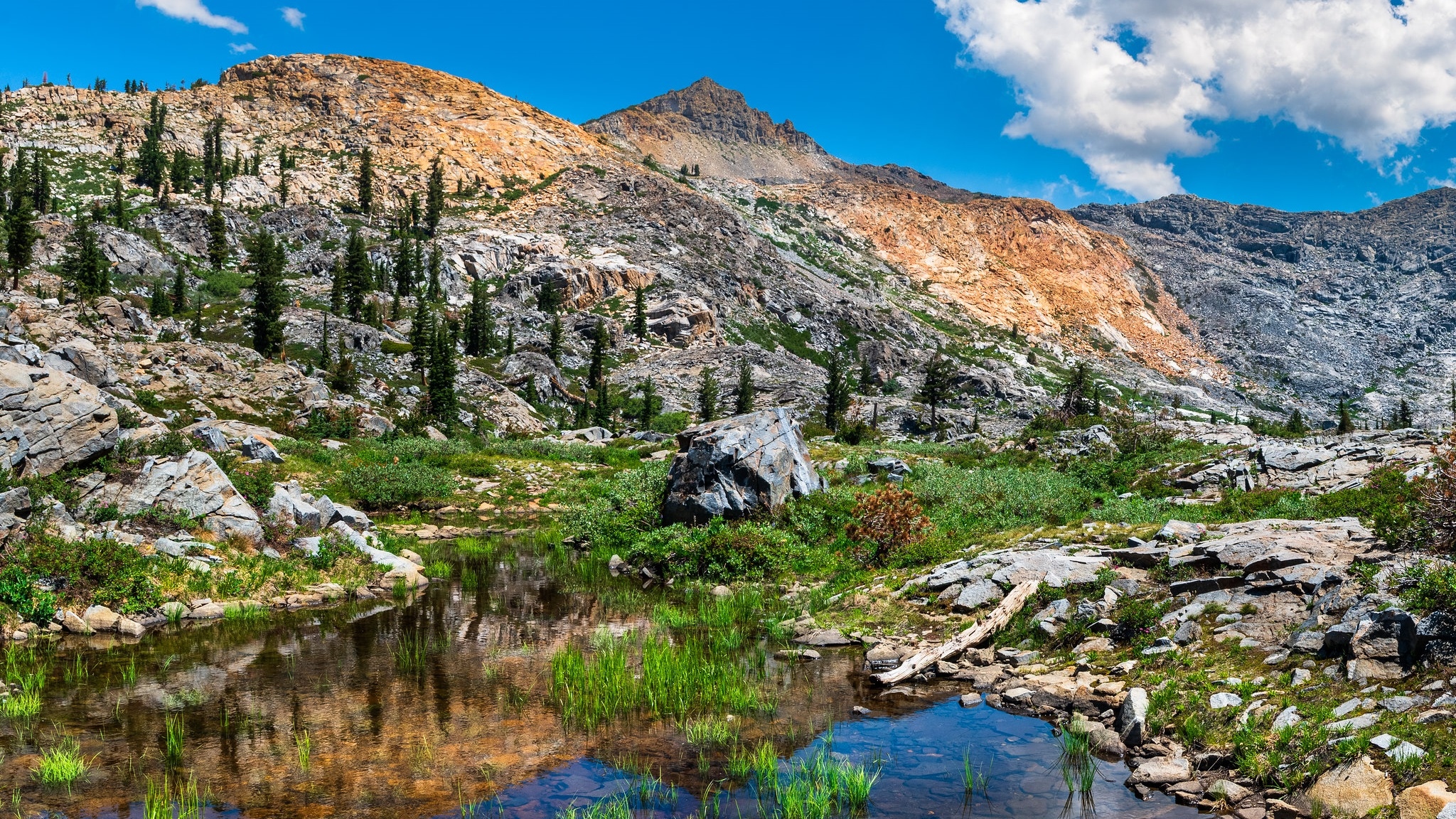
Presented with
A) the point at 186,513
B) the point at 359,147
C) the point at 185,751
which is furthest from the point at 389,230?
the point at 185,751

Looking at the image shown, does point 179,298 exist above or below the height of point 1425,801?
above

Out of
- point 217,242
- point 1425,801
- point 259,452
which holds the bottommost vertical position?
point 1425,801

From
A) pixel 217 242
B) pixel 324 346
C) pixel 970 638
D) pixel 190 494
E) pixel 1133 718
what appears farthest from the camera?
pixel 217 242

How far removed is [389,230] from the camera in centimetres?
15862

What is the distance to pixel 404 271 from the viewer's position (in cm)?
13150

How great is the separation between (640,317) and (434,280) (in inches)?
1526

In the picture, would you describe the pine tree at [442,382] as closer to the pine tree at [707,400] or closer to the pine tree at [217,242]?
the pine tree at [707,400]

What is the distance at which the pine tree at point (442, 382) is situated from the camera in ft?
267

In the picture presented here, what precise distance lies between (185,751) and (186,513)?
39.7ft

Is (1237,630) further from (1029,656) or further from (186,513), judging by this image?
(186,513)

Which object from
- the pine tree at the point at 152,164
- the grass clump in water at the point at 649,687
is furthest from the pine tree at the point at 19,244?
the grass clump in water at the point at 649,687

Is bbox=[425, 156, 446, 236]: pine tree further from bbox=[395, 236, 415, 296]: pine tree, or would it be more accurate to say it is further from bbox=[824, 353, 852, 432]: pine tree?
bbox=[824, 353, 852, 432]: pine tree

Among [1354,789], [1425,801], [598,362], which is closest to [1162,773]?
[1354,789]

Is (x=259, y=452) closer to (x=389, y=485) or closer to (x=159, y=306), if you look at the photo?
(x=389, y=485)
